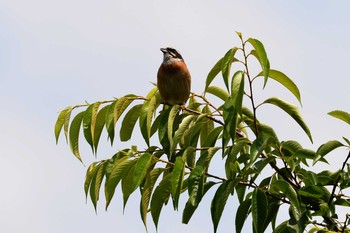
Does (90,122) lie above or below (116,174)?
above

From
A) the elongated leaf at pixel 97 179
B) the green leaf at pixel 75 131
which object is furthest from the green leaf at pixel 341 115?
the green leaf at pixel 75 131

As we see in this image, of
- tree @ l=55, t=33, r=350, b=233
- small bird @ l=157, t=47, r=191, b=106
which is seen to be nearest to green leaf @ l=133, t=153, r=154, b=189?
tree @ l=55, t=33, r=350, b=233

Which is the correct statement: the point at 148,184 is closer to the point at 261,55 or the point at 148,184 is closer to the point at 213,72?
the point at 213,72

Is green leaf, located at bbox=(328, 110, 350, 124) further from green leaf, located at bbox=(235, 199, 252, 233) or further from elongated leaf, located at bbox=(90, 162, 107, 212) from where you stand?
elongated leaf, located at bbox=(90, 162, 107, 212)

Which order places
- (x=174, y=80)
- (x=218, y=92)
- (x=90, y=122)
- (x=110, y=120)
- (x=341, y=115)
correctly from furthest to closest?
1. (x=174, y=80)
2. (x=218, y=92)
3. (x=90, y=122)
4. (x=110, y=120)
5. (x=341, y=115)

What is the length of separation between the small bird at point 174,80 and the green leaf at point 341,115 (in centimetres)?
198

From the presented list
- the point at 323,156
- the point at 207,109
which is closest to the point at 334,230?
the point at 323,156

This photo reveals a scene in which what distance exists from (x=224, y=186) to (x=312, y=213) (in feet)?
2.16

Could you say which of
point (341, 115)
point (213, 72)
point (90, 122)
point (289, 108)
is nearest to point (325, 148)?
point (341, 115)

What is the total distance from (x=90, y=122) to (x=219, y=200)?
1.41 metres

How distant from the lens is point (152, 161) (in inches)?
185

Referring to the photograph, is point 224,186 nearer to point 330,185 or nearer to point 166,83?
point 330,185

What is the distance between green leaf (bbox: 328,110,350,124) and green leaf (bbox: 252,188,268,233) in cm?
72

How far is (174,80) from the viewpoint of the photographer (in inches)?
280
